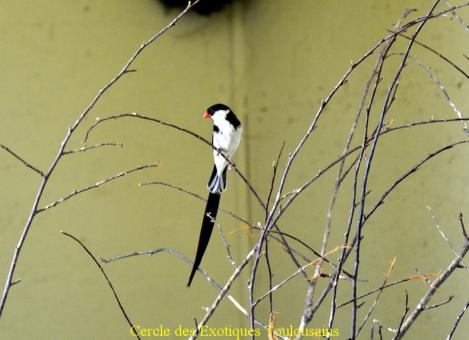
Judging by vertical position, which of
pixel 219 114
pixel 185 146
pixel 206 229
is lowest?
pixel 206 229

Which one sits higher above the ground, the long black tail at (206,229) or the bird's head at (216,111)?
the bird's head at (216,111)

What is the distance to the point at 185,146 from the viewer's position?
6.66 ft

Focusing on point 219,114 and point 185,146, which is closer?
point 219,114

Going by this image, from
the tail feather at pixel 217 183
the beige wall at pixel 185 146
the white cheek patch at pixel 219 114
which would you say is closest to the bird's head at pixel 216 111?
the white cheek patch at pixel 219 114

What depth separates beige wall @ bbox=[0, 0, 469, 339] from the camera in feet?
5.47

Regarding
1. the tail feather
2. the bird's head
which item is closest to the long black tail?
the tail feather

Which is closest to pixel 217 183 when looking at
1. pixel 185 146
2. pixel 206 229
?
pixel 206 229

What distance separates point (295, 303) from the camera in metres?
2.01

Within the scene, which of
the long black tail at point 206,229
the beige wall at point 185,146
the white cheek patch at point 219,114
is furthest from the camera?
the beige wall at point 185,146

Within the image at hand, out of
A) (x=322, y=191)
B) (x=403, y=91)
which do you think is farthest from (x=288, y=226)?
(x=403, y=91)

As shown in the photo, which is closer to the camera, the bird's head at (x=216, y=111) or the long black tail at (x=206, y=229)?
the long black tail at (x=206, y=229)

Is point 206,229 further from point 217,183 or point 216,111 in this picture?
point 216,111

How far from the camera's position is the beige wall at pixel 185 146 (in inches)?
65.7

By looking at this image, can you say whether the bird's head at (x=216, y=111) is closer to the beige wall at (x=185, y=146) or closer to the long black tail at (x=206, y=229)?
the long black tail at (x=206, y=229)
